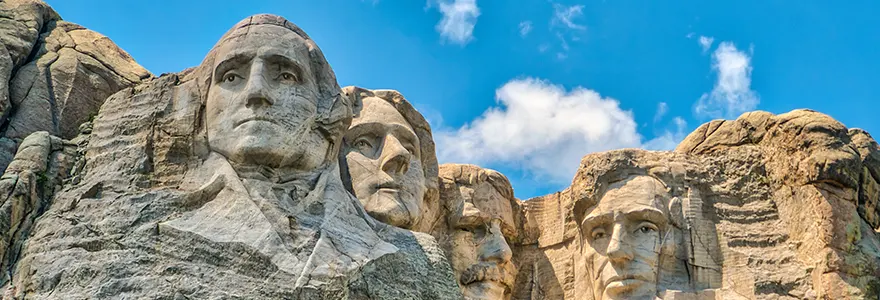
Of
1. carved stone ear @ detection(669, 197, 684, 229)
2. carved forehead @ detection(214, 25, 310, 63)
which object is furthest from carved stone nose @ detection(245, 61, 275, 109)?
carved stone ear @ detection(669, 197, 684, 229)

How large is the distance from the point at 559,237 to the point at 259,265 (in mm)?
6244

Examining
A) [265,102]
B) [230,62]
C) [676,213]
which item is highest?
[676,213]

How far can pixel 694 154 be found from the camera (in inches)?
686

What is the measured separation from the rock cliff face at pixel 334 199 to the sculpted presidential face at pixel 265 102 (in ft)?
0.07

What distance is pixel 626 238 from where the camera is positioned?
16484 millimetres

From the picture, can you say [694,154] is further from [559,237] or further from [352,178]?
[352,178]

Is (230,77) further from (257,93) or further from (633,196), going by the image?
(633,196)

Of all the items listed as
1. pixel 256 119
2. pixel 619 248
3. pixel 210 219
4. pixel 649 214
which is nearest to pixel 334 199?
pixel 256 119

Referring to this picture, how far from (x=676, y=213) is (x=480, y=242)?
2359 millimetres

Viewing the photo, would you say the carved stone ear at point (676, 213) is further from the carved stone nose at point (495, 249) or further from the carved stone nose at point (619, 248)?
the carved stone nose at point (495, 249)

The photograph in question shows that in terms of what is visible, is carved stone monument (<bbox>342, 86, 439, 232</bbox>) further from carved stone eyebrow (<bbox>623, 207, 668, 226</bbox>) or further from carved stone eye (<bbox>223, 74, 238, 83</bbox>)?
carved stone eyebrow (<bbox>623, 207, 668, 226</bbox>)

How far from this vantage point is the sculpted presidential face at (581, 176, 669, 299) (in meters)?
16.3

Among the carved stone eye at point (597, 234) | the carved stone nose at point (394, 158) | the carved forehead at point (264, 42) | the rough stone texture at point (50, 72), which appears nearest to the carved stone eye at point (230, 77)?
the carved forehead at point (264, 42)

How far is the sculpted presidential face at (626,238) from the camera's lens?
642 inches
